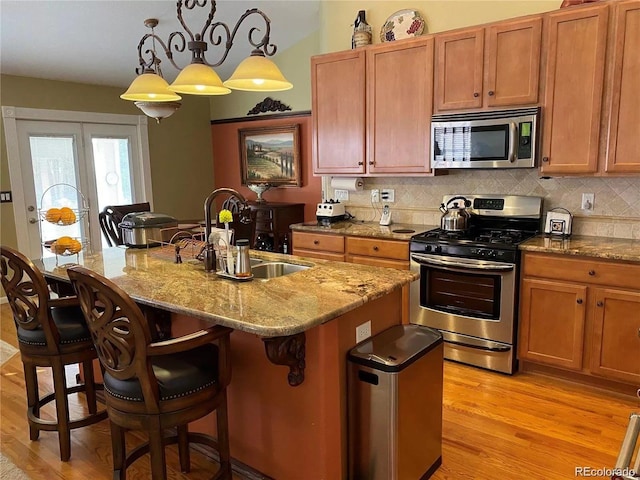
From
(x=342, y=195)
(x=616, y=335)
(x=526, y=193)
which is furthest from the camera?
(x=342, y=195)

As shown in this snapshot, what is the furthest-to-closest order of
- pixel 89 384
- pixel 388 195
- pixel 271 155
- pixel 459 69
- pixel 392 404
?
pixel 271 155
pixel 388 195
pixel 459 69
pixel 89 384
pixel 392 404

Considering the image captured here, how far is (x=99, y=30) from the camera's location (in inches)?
172

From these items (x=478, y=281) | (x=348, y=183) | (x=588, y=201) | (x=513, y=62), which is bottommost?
(x=478, y=281)

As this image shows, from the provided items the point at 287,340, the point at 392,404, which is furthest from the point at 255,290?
the point at 392,404

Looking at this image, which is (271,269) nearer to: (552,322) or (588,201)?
(552,322)

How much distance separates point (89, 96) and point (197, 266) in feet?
12.9

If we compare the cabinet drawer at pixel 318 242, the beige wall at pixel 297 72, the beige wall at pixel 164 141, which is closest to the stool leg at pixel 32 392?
the cabinet drawer at pixel 318 242

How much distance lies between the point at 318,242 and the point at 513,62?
2031 millimetres

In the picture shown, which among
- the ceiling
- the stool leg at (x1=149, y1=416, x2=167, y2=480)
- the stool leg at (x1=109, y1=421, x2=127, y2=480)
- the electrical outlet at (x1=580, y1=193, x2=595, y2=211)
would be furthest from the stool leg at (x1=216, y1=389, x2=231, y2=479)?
the ceiling

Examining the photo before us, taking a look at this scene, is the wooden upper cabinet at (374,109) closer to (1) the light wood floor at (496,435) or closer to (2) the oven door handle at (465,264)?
Result: (2) the oven door handle at (465,264)

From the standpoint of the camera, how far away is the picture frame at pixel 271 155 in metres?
5.68

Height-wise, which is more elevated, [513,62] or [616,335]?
[513,62]

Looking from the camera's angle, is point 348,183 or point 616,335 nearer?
point 616,335

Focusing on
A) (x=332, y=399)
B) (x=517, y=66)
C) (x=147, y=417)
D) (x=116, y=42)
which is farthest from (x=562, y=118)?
(x=116, y=42)
